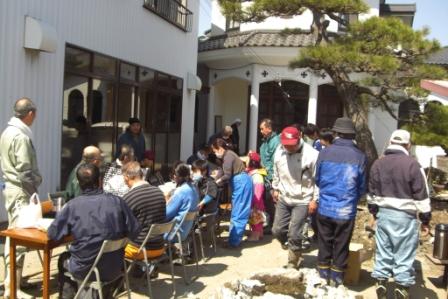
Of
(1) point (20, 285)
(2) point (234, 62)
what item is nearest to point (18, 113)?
(1) point (20, 285)

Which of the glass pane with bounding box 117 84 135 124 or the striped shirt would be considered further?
the glass pane with bounding box 117 84 135 124

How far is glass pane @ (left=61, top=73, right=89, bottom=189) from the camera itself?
725 centimetres

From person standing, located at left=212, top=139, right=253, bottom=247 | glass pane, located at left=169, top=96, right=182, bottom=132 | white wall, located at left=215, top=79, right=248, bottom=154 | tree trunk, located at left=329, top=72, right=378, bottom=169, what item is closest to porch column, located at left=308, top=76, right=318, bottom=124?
white wall, located at left=215, top=79, right=248, bottom=154

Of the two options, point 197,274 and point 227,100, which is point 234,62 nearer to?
point 227,100

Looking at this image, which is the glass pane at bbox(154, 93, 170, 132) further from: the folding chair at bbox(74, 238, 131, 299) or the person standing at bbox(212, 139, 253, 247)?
the folding chair at bbox(74, 238, 131, 299)

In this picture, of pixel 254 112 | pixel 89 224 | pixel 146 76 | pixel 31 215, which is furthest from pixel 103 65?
pixel 254 112

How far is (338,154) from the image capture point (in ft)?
16.0

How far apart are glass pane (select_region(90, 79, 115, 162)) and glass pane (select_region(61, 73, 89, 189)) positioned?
0.78ft

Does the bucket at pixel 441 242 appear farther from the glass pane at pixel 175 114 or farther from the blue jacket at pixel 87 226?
the glass pane at pixel 175 114

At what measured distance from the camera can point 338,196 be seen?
4812 millimetres

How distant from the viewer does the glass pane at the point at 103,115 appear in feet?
26.4

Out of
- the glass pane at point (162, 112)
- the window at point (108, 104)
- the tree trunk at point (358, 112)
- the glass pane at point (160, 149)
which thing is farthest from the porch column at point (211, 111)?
the tree trunk at point (358, 112)

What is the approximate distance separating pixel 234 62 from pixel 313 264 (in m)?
10.4

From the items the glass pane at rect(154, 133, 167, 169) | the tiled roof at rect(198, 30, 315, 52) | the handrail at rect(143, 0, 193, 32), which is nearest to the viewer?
the handrail at rect(143, 0, 193, 32)
